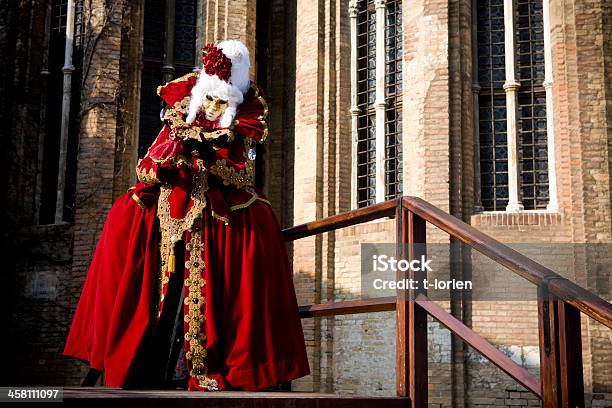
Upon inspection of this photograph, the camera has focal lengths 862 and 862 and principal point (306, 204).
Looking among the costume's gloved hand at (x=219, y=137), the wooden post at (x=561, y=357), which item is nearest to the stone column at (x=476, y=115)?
the costume's gloved hand at (x=219, y=137)

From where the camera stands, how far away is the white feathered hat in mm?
5340

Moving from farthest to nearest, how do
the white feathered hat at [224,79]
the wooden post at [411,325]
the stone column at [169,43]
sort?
the stone column at [169,43] → the white feathered hat at [224,79] → the wooden post at [411,325]

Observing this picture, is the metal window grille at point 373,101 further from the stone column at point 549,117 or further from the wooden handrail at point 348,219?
the wooden handrail at point 348,219

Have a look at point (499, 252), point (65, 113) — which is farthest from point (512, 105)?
point (499, 252)

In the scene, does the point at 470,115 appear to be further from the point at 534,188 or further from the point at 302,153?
the point at 302,153

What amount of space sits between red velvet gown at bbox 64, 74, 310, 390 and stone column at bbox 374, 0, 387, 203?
7385mm

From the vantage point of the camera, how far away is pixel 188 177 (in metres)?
5.14

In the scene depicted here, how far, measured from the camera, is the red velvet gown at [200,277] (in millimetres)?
4793

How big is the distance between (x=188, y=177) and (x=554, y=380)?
263cm

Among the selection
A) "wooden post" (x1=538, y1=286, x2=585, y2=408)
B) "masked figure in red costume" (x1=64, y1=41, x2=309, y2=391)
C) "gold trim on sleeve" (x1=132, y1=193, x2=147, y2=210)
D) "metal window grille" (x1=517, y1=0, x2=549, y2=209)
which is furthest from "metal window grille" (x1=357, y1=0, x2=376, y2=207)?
"wooden post" (x1=538, y1=286, x2=585, y2=408)

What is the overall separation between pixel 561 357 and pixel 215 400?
1363 mm

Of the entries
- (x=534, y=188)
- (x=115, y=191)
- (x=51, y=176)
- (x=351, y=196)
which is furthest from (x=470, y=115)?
(x=51, y=176)

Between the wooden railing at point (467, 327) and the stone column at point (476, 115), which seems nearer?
the wooden railing at point (467, 327)

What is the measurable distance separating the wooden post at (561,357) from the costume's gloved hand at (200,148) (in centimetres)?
243
